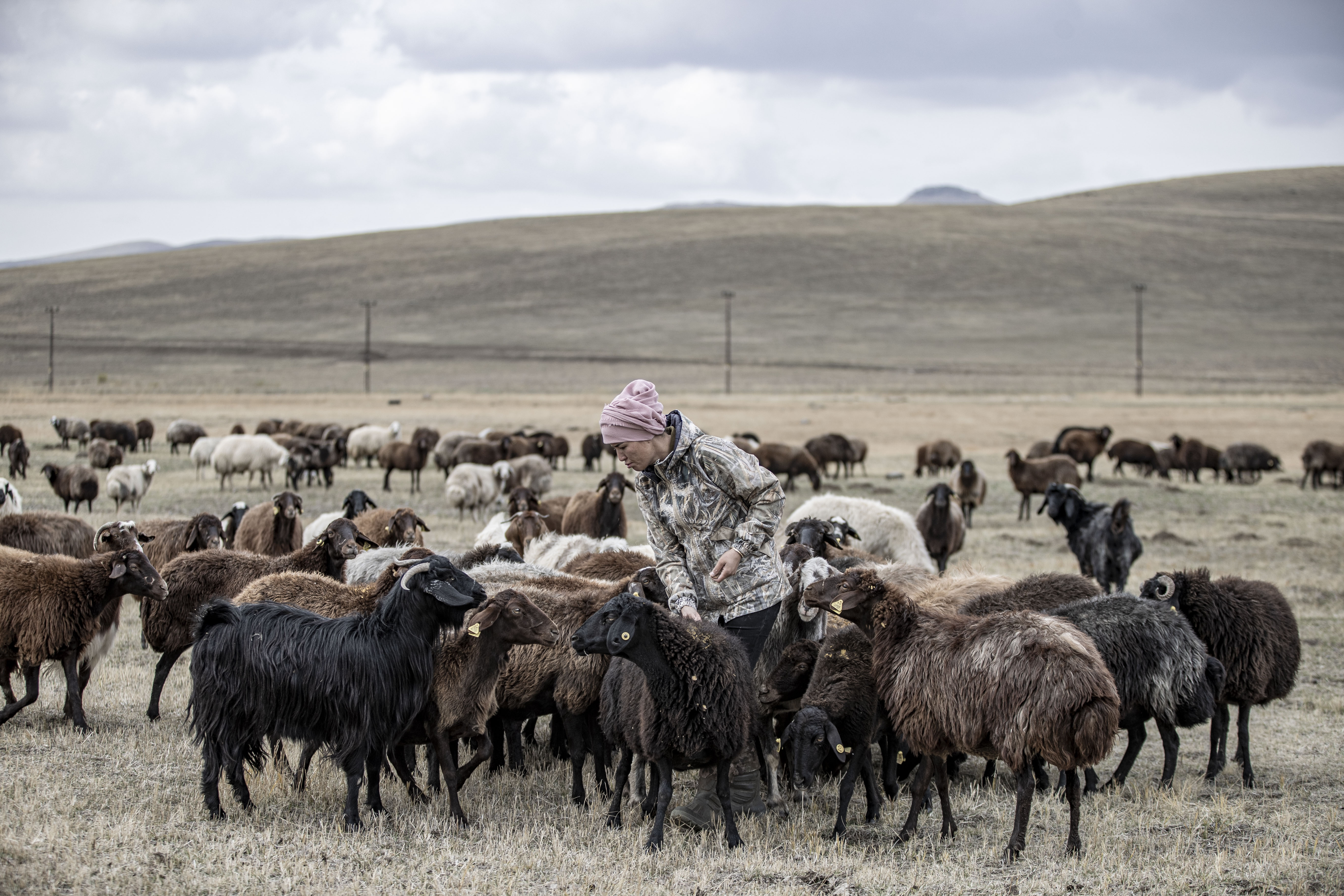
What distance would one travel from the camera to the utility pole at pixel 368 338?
6675 cm

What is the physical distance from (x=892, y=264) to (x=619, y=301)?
25.4m

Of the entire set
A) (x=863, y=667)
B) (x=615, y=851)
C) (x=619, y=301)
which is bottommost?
(x=615, y=851)

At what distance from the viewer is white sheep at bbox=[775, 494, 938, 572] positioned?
541 inches

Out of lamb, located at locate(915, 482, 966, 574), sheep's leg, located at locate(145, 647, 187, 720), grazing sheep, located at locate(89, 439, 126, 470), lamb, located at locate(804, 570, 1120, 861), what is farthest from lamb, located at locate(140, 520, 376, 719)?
grazing sheep, located at locate(89, 439, 126, 470)

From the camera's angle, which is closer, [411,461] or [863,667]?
[863,667]

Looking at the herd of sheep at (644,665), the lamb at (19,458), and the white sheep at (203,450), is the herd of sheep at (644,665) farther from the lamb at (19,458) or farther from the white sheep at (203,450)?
the white sheep at (203,450)

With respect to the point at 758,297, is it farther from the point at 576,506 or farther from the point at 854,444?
the point at 576,506

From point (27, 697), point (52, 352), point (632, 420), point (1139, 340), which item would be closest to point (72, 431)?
point (27, 697)

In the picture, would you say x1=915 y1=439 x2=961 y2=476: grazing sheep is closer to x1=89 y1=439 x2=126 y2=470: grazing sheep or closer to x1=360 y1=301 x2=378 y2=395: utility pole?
x1=89 y1=439 x2=126 y2=470: grazing sheep

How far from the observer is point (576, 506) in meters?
14.4

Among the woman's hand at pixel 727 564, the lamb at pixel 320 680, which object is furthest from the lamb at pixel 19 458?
the woman's hand at pixel 727 564

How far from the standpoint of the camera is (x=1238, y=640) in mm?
7855

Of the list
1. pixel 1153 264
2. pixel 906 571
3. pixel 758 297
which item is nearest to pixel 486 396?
pixel 758 297

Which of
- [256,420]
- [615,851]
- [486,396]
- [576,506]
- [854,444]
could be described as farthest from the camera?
[486,396]
